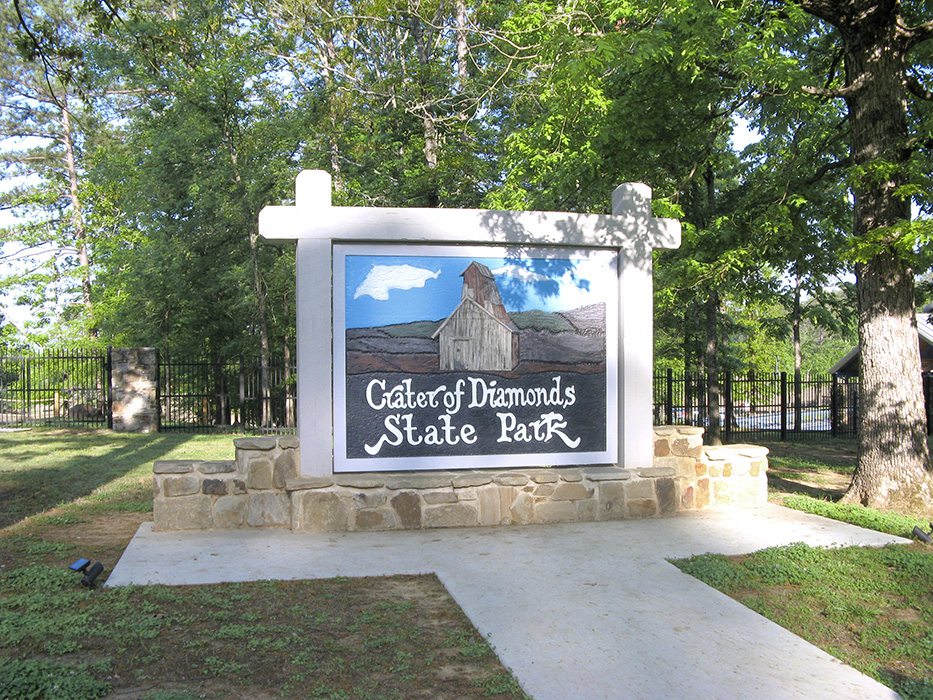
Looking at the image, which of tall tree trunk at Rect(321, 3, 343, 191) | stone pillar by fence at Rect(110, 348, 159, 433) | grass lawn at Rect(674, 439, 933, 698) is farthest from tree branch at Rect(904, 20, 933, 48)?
stone pillar by fence at Rect(110, 348, 159, 433)

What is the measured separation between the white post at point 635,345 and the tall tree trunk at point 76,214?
25.9 m

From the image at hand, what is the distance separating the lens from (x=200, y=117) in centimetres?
1986

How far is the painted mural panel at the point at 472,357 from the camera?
24.8 ft

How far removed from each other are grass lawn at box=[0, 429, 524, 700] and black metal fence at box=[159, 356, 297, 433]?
13004 mm

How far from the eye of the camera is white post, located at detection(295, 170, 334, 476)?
7367 mm

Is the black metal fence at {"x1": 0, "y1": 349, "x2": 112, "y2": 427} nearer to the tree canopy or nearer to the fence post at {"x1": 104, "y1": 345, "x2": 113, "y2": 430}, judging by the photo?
the fence post at {"x1": 104, "y1": 345, "x2": 113, "y2": 430}

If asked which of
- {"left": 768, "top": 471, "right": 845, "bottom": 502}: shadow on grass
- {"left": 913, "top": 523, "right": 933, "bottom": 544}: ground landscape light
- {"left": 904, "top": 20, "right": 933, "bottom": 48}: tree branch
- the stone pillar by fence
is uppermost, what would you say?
{"left": 904, "top": 20, "right": 933, "bottom": 48}: tree branch

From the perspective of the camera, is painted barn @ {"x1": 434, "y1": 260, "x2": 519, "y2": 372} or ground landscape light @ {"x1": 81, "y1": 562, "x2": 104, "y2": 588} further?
painted barn @ {"x1": 434, "y1": 260, "x2": 519, "y2": 372}

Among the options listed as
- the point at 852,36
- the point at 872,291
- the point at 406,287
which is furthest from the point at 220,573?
the point at 852,36

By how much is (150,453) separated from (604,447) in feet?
31.5

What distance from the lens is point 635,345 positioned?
8164 millimetres

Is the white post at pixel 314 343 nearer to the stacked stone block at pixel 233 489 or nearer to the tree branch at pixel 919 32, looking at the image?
the stacked stone block at pixel 233 489

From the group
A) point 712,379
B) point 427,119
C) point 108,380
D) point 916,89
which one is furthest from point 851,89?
point 108,380

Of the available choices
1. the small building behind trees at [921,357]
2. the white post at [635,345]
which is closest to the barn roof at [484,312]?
the white post at [635,345]
